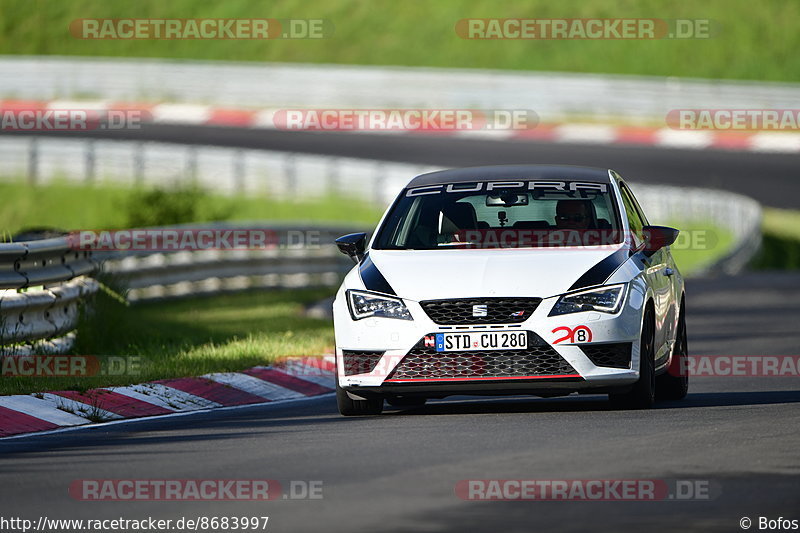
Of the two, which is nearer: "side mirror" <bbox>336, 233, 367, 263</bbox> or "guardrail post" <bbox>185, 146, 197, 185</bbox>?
"side mirror" <bbox>336, 233, 367, 263</bbox>

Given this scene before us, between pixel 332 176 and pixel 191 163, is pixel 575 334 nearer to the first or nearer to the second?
pixel 332 176

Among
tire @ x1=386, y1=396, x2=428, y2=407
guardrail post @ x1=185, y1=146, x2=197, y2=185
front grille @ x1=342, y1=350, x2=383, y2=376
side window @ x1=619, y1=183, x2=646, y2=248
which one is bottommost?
tire @ x1=386, y1=396, x2=428, y2=407

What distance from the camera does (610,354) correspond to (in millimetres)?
10641

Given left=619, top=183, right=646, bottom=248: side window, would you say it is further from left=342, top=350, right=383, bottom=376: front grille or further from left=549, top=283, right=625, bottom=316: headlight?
left=342, top=350, right=383, bottom=376: front grille

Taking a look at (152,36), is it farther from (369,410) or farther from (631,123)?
(369,410)

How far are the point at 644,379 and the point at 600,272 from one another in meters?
0.74

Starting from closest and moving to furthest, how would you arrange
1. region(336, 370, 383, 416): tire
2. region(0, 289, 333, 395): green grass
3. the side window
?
region(336, 370, 383, 416): tire, the side window, region(0, 289, 333, 395): green grass

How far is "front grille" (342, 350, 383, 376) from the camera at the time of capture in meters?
10.7

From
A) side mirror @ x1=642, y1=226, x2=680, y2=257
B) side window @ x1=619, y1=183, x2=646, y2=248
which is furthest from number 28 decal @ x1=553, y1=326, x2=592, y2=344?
side mirror @ x1=642, y1=226, x2=680, y2=257

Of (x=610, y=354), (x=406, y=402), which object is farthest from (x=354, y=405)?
(x=610, y=354)

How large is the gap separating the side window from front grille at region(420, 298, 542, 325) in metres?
1.40

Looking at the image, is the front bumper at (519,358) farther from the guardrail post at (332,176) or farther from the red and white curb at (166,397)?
the guardrail post at (332,176)

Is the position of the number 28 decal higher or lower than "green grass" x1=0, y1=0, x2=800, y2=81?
lower

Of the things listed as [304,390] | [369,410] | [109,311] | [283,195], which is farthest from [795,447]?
[283,195]
